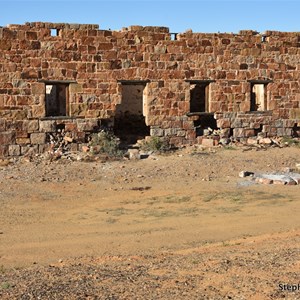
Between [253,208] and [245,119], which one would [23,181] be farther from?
[245,119]

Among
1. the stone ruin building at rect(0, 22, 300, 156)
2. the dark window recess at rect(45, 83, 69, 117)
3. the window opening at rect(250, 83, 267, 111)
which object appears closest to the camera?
the stone ruin building at rect(0, 22, 300, 156)

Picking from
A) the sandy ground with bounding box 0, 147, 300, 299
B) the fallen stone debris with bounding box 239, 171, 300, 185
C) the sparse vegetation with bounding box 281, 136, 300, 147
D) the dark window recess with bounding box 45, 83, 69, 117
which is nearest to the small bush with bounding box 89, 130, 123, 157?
the sandy ground with bounding box 0, 147, 300, 299

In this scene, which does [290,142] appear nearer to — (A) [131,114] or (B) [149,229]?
(A) [131,114]

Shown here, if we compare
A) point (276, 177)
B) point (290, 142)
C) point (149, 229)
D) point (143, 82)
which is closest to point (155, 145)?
point (143, 82)

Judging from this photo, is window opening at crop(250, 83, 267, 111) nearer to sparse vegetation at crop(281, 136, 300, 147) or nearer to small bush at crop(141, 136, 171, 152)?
sparse vegetation at crop(281, 136, 300, 147)

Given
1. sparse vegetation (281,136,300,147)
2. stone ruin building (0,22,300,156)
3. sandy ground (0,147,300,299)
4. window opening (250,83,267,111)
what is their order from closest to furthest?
sandy ground (0,147,300,299), stone ruin building (0,22,300,156), sparse vegetation (281,136,300,147), window opening (250,83,267,111)

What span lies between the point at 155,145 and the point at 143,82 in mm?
1922

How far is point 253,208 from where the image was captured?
346 inches

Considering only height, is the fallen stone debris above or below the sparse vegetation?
below

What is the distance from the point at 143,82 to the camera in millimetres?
14391

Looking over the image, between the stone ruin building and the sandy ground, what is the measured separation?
4.84 feet

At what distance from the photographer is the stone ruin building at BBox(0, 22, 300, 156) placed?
13.2m

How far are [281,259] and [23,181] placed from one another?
280 inches

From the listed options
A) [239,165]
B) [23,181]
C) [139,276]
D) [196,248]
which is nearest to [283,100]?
[239,165]
